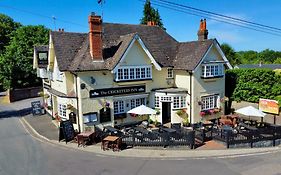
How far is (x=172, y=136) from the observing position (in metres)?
18.2

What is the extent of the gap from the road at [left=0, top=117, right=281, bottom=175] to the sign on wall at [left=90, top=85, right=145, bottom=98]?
17.5 ft

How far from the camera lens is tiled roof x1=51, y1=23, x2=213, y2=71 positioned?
21703 millimetres

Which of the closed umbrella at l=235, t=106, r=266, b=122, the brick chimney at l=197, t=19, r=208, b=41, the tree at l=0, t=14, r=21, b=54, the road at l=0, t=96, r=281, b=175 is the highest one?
the tree at l=0, t=14, r=21, b=54

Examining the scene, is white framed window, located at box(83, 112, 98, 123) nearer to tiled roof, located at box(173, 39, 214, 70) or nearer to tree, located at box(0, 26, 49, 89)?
tiled roof, located at box(173, 39, 214, 70)

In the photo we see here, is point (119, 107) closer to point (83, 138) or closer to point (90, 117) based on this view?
point (90, 117)

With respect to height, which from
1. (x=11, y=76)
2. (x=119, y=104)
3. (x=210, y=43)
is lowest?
(x=119, y=104)

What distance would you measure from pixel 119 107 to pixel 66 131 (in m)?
5.35

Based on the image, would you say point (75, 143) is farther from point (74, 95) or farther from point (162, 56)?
point (162, 56)

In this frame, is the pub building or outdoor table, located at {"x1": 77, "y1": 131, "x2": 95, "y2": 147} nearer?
outdoor table, located at {"x1": 77, "y1": 131, "x2": 95, "y2": 147}

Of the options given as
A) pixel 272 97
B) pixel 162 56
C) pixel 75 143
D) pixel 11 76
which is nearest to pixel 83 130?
pixel 75 143

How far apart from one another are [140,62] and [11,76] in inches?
1185

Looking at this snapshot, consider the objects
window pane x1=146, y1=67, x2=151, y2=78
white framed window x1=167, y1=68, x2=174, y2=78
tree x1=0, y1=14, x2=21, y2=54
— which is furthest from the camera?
tree x1=0, y1=14, x2=21, y2=54

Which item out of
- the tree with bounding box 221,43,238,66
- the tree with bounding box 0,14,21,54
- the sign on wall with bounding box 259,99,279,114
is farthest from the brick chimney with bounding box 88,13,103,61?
the tree with bounding box 221,43,238,66

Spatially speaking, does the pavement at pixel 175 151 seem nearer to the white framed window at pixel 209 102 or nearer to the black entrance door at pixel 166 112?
the white framed window at pixel 209 102
